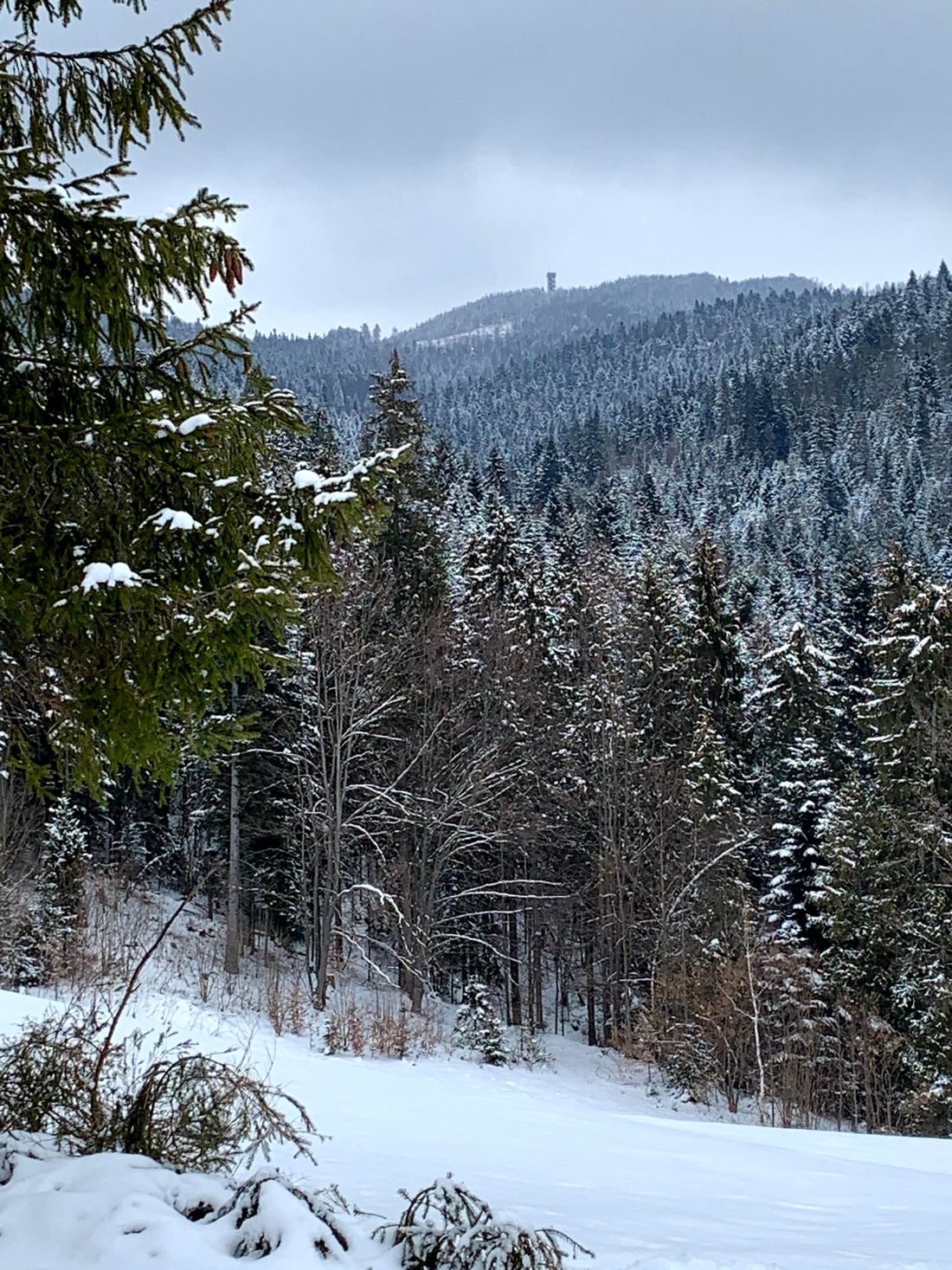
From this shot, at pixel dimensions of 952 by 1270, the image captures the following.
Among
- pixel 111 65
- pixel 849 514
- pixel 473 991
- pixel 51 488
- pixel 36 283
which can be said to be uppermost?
pixel 849 514

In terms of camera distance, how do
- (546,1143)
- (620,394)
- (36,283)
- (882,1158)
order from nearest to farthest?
(36,283), (546,1143), (882,1158), (620,394)

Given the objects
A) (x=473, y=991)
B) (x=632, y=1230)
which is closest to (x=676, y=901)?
(x=473, y=991)

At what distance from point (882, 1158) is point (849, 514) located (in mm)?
92599

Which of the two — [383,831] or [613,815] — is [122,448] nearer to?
[383,831]

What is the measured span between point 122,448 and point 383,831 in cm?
1707

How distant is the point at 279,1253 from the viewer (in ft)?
9.04

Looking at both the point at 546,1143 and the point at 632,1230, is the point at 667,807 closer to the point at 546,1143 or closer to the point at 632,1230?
the point at 546,1143

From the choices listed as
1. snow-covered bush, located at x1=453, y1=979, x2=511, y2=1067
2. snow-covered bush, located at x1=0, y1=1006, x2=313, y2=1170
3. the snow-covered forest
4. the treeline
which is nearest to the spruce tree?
the snow-covered forest

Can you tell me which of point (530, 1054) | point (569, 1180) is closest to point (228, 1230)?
point (569, 1180)

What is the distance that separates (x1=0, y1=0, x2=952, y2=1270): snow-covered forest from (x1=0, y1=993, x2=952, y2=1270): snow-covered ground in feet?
0.11

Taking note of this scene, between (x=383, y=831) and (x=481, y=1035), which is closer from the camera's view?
(x=481, y=1035)

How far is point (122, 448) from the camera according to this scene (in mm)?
3816

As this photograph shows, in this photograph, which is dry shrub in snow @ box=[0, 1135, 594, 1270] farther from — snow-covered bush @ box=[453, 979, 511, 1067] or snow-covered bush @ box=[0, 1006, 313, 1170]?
snow-covered bush @ box=[453, 979, 511, 1067]

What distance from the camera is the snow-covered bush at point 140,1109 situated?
12.3 feet
